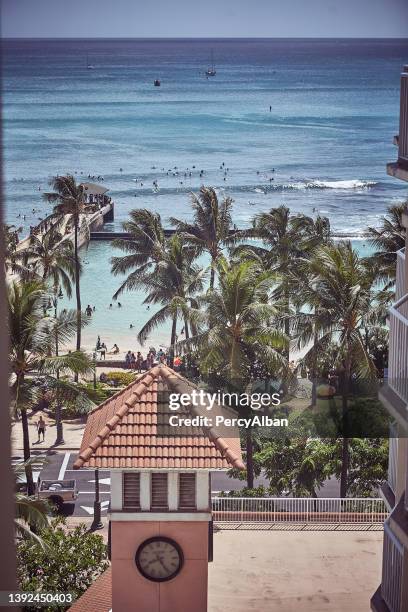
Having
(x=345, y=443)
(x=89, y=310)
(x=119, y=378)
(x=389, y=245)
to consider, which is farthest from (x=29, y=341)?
(x=89, y=310)

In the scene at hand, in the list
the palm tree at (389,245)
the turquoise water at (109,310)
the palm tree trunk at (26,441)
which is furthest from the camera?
the turquoise water at (109,310)

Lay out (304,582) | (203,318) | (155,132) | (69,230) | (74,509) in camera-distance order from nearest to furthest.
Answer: (304,582), (74,509), (203,318), (69,230), (155,132)

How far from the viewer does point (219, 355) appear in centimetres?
1026

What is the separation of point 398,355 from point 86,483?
8.02m

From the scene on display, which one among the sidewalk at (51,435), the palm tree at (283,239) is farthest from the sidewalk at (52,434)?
the palm tree at (283,239)

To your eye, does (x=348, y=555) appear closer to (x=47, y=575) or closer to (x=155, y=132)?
(x=47, y=575)

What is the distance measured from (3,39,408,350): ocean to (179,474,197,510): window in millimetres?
12209

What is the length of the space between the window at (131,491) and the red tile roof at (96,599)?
722mm

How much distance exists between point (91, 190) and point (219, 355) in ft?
59.5

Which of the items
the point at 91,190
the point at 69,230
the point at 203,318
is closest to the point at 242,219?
the point at 91,190

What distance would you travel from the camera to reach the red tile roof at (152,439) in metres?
5.48

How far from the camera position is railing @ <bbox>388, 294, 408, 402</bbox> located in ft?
9.66

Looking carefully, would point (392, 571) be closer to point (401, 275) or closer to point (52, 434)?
point (401, 275)

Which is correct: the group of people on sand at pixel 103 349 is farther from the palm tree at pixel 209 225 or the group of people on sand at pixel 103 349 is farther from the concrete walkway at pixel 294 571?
the concrete walkway at pixel 294 571
